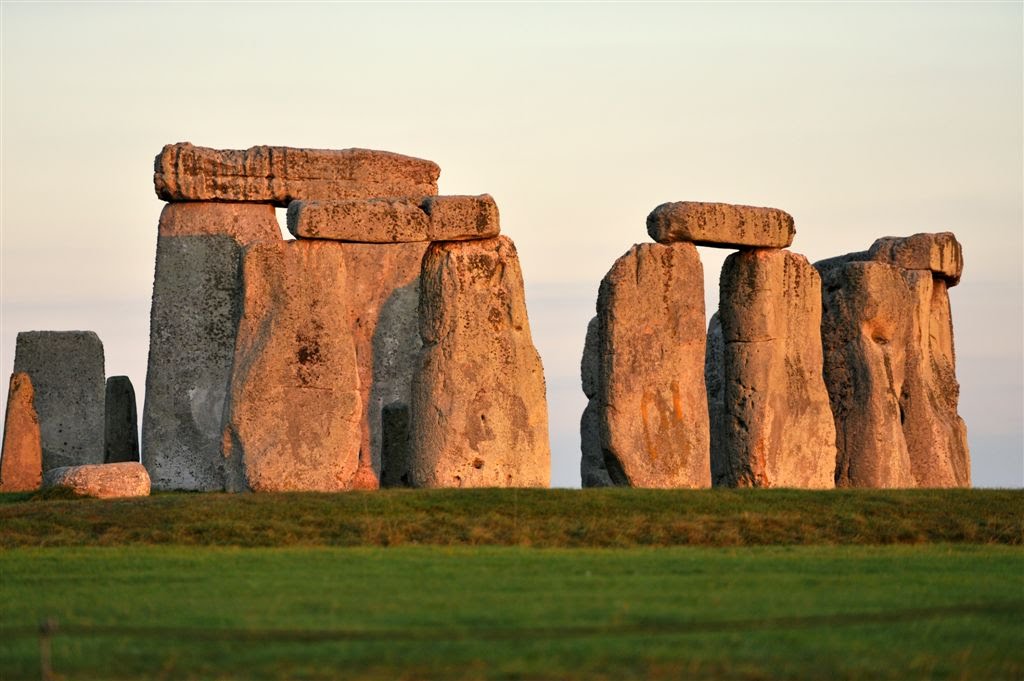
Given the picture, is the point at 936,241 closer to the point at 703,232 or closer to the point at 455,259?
the point at 703,232

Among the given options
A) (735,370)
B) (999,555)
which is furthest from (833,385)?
(999,555)

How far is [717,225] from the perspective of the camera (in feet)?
81.0

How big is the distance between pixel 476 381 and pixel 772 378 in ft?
14.2

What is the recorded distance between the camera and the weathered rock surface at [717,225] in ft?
80.4

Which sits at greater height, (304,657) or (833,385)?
(833,385)

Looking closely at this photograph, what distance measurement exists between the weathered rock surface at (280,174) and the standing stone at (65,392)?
2.74 m

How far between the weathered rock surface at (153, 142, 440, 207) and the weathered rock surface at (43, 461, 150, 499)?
23.9 ft

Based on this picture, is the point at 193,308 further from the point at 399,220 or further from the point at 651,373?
the point at 651,373

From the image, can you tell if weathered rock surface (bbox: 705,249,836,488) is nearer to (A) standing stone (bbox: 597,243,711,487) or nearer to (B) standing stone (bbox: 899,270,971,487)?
(A) standing stone (bbox: 597,243,711,487)

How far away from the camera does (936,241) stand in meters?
29.3

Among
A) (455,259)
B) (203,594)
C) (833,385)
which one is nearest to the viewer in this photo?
(203,594)

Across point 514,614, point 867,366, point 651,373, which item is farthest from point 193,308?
point 514,614

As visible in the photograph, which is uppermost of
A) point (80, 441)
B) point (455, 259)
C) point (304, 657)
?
point (455, 259)

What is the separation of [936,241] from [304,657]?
19.2 metres
